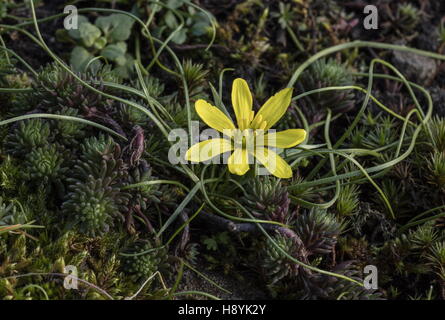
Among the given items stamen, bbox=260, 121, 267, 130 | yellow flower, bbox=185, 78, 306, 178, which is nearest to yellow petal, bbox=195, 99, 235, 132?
yellow flower, bbox=185, 78, 306, 178

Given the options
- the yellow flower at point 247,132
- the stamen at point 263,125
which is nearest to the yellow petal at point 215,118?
the yellow flower at point 247,132

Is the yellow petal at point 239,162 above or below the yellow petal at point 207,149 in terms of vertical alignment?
below

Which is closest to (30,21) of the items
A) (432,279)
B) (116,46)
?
(116,46)

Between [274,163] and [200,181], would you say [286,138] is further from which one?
[200,181]

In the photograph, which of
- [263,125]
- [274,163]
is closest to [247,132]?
[263,125]

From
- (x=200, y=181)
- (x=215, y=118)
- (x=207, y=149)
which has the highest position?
(x=215, y=118)

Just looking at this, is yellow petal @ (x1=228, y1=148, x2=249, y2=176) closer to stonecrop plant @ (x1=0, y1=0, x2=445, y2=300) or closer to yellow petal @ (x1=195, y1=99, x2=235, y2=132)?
stonecrop plant @ (x1=0, y1=0, x2=445, y2=300)

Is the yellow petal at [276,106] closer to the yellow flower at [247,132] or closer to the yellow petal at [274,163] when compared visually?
the yellow flower at [247,132]
